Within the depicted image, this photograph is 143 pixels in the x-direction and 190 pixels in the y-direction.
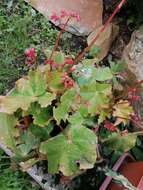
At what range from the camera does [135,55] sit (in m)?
2.69

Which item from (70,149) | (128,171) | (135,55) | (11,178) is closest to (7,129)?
(70,149)

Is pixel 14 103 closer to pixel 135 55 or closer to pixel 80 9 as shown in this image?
pixel 135 55

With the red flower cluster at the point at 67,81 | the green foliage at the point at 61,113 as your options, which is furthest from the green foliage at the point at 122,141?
the red flower cluster at the point at 67,81

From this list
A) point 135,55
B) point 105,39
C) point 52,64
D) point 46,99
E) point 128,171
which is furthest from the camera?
point 105,39

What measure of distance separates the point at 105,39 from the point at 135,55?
0.90ft

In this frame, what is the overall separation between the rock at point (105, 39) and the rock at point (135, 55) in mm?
166

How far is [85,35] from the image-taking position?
293cm

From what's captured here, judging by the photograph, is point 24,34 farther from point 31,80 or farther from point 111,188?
point 111,188

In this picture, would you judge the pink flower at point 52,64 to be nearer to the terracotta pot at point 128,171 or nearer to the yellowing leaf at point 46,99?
the yellowing leaf at point 46,99

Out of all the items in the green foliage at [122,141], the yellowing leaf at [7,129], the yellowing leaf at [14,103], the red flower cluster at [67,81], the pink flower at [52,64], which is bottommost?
the green foliage at [122,141]

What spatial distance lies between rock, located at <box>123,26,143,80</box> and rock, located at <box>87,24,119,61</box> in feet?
0.54

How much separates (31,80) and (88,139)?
315 millimetres

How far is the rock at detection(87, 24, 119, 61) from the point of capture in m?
2.87

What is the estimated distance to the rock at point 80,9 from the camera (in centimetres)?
286
